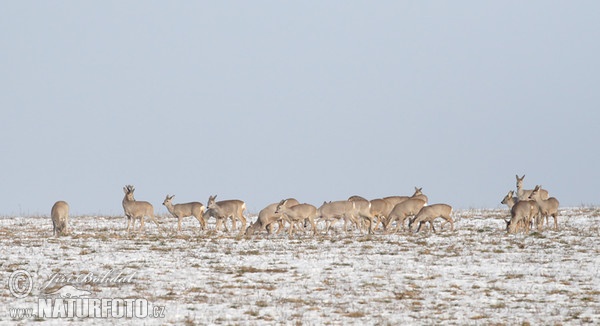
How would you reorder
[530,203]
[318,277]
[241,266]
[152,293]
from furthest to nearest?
[530,203] < [241,266] < [318,277] < [152,293]

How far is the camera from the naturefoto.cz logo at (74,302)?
580 inches

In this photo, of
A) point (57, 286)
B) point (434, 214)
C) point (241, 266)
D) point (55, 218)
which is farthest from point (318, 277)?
point (55, 218)

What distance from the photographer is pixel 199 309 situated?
1504cm

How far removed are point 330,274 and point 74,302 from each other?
566 centimetres

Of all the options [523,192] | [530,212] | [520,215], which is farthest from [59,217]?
[523,192]

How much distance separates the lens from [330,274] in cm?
1839

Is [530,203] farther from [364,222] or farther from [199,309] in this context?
[199,309]

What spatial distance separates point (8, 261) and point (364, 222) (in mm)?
14208

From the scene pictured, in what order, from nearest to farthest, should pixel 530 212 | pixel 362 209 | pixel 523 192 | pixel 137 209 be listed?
pixel 530 212
pixel 362 209
pixel 137 209
pixel 523 192

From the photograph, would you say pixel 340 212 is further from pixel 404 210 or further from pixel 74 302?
pixel 74 302

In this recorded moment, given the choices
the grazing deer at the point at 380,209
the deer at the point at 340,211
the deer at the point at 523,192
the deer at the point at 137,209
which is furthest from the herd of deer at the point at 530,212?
the deer at the point at 137,209

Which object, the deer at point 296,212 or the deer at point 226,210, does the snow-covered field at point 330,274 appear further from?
the deer at point 226,210

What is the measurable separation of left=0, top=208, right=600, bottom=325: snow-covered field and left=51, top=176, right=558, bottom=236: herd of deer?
0.76m

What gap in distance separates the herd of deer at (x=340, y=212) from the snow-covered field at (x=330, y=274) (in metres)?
0.76
